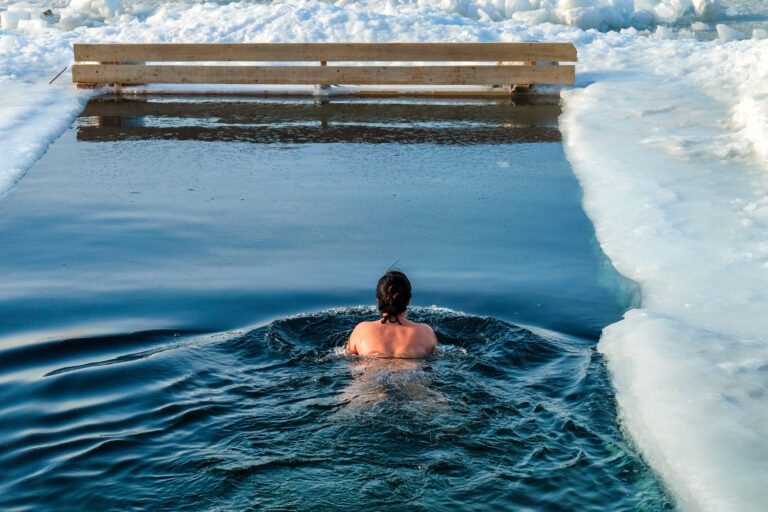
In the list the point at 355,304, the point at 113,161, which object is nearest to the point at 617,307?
the point at 355,304

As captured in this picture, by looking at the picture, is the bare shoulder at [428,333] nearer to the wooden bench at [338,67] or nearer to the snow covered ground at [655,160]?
the snow covered ground at [655,160]

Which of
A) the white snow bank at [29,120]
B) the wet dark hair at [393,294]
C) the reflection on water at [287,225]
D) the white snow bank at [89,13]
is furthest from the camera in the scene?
the white snow bank at [89,13]

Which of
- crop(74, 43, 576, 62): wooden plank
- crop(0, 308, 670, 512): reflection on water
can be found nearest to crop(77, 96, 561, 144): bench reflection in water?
crop(74, 43, 576, 62): wooden plank

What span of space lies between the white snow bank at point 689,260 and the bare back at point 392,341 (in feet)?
4.06

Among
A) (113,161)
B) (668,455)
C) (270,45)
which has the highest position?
(270,45)

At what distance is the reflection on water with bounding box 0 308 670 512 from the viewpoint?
4.03m

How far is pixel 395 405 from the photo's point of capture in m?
4.80

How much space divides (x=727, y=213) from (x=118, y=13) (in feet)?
69.5

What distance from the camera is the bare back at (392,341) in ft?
18.4

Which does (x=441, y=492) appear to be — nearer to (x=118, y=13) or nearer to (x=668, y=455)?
(x=668, y=455)

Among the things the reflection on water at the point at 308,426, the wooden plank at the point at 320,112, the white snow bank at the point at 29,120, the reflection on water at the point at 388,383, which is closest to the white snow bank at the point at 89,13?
the white snow bank at the point at 29,120

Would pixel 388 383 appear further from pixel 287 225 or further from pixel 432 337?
pixel 287 225

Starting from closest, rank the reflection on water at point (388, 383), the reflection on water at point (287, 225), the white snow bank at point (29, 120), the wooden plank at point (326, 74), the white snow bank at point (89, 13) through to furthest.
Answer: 1. the reflection on water at point (388, 383)
2. the reflection on water at point (287, 225)
3. the white snow bank at point (29, 120)
4. the wooden plank at point (326, 74)
5. the white snow bank at point (89, 13)

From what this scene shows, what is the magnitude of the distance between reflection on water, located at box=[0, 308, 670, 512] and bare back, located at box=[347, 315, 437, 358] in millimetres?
105
